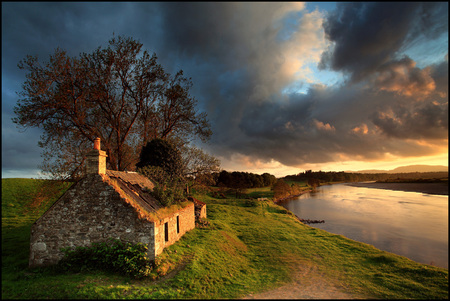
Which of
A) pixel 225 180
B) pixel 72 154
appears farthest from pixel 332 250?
pixel 225 180

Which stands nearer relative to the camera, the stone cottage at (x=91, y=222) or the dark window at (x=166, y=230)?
the stone cottage at (x=91, y=222)

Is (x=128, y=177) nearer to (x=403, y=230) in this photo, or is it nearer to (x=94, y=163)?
(x=94, y=163)

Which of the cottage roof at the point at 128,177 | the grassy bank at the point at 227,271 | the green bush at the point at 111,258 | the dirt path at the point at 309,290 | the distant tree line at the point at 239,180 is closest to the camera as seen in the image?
the grassy bank at the point at 227,271

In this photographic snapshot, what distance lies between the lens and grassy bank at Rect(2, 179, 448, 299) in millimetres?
7890

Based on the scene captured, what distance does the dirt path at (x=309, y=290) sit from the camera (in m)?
8.65

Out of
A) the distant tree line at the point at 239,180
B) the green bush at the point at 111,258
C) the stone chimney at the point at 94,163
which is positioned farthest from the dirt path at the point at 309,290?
the distant tree line at the point at 239,180

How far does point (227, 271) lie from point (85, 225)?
23.5 feet

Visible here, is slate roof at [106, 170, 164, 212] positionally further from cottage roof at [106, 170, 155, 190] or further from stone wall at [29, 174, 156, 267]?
stone wall at [29, 174, 156, 267]

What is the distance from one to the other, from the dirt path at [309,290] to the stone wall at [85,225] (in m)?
5.63

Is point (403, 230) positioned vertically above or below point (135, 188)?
below

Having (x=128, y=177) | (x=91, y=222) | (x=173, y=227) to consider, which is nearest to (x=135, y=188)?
(x=128, y=177)

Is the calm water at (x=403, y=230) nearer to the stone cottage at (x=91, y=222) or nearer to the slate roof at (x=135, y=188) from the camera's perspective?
the stone cottage at (x=91, y=222)

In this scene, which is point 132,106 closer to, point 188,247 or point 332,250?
point 188,247

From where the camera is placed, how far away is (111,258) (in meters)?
9.45
